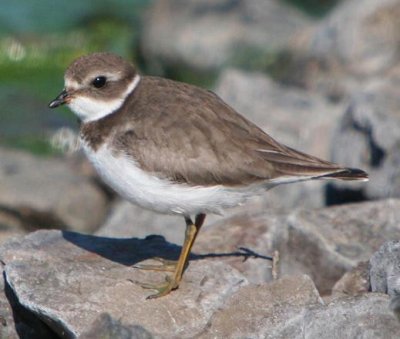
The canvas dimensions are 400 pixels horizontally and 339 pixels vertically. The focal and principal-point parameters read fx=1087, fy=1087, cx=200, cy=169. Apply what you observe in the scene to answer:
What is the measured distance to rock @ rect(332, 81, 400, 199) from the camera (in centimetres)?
1048

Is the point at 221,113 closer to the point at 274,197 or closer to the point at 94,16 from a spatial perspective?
the point at 274,197

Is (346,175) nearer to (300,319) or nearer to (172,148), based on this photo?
(172,148)

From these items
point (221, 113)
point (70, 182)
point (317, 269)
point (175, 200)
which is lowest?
point (70, 182)

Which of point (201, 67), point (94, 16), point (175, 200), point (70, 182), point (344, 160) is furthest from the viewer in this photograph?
point (94, 16)

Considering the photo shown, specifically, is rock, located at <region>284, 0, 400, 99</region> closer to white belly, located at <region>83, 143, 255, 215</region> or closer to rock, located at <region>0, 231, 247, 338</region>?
rock, located at <region>0, 231, 247, 338</region>

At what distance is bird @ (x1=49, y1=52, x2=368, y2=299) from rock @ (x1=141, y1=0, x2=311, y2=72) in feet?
27.7

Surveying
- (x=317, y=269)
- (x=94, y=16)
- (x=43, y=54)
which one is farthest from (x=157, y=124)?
(x=94, y=16)

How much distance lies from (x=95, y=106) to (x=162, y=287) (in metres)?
Answer: 1.39

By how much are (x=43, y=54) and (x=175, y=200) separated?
10.3 meters

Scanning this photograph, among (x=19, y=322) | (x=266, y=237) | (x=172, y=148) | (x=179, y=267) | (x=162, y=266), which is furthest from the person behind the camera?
(x=266, y=237)

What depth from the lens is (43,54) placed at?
1731 centimetres

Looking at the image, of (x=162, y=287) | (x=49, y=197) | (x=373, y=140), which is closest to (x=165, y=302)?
(x=162, y=287)

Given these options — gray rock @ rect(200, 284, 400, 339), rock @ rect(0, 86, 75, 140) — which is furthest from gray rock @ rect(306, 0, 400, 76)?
gray rock @ rect(200, 284, 400, 339)

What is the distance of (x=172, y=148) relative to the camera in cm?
754
